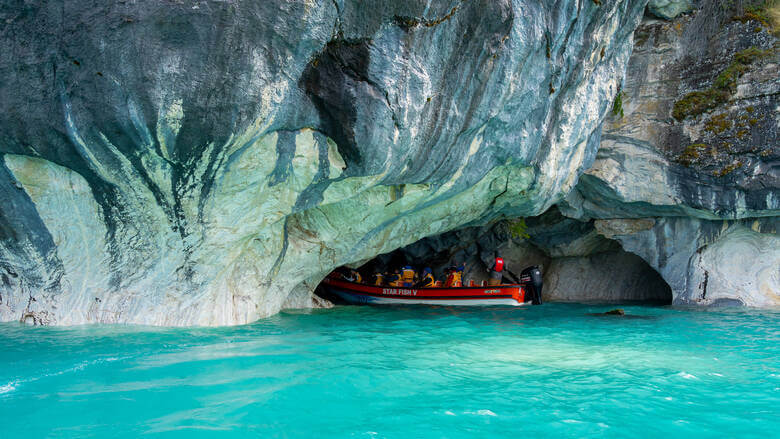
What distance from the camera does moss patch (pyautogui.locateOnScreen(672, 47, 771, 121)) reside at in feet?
41.3

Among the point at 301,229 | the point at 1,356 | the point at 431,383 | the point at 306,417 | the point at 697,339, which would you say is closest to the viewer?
the point at 306,417

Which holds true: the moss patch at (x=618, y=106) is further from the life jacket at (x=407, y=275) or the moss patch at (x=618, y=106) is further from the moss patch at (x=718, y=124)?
the life jacket at (x=407, y=275)

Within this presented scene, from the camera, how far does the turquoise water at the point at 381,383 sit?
4.21 m

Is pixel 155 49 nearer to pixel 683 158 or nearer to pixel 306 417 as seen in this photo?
pixel 306 417

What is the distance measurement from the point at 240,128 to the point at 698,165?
39.7 feet

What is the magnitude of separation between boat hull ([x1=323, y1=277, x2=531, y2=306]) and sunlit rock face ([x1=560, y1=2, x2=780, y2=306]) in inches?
126

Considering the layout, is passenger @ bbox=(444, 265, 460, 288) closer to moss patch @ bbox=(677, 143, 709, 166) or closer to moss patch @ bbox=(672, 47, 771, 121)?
moss patch @ bbox=(677, 143, 709, 166)

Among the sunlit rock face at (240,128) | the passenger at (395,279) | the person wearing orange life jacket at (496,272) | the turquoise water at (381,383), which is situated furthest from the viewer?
the passenger at (395,279)

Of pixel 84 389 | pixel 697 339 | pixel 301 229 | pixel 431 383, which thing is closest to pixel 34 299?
pixel 84 389

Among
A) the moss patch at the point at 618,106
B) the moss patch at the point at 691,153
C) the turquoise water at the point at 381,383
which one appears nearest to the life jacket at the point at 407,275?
the moss patch at the point at 618,106

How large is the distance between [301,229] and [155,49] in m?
5.30

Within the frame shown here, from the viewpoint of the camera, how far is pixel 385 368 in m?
6.14

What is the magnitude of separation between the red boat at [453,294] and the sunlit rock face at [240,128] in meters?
5.67

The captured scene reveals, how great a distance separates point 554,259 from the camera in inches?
755
